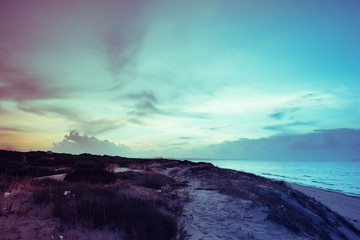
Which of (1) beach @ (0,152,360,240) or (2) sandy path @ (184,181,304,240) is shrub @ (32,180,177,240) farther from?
(2) sandy path @ (184,181,304,240)

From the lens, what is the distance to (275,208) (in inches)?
449

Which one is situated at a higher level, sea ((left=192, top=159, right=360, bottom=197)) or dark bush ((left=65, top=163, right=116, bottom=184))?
dark bush ((left=65, top=163, right=116, bottom=184))

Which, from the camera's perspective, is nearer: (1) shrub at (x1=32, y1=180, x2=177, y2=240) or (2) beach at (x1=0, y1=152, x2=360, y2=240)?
(2) beach at (x1=0, y1=152, x2=360, y2=240)

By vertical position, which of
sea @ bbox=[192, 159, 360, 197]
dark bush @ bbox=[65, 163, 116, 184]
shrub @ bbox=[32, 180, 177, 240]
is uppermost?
dark bush @ bbox=[65, 163, 116, 184]

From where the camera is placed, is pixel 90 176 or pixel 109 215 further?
pixel 90 176

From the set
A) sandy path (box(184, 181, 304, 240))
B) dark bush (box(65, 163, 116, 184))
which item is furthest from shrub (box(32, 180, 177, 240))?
dark bush (box(65, 163, 116, 184))

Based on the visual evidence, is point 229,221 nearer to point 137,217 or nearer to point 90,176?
point 137,217

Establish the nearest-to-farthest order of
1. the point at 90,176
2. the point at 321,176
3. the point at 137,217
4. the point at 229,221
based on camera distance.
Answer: the point at 137,217, the point at 229,221, the point at 90,176, the point at 321,176

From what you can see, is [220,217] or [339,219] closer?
[220,217]

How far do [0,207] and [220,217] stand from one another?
7839mm

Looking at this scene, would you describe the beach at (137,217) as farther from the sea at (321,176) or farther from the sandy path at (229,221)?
the sea at (321,176)

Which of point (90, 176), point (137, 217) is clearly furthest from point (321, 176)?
point (137, 217)

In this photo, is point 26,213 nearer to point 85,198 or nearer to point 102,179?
point 85,198

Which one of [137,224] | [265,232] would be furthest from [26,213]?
[265,232]
